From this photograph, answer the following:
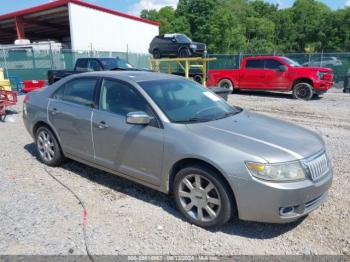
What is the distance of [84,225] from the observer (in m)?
3.46

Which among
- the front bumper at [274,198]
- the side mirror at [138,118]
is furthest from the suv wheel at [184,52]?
the front bumper at [274,198]

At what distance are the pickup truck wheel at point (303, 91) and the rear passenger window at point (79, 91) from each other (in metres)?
10.8

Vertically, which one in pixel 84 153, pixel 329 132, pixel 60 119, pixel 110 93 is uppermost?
pixel 110 93

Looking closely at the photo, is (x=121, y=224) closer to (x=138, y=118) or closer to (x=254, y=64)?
(x=138, y=118)

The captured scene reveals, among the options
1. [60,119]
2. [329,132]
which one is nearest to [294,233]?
[60,119]

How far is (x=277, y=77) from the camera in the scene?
13.7 meters

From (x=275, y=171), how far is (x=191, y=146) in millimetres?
869

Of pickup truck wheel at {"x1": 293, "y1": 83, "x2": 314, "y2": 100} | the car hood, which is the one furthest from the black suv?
the car hood

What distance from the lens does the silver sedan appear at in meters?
2.99

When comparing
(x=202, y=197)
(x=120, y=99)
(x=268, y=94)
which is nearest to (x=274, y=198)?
(x=202, y=197)

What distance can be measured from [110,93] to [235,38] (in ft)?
191

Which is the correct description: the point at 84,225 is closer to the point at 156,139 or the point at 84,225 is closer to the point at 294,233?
the point at 156,139

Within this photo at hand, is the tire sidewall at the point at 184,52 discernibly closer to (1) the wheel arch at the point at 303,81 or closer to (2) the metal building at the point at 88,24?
(1) the wheel arch at the point at 303,81

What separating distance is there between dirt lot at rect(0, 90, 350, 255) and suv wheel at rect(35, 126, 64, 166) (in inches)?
6.0
